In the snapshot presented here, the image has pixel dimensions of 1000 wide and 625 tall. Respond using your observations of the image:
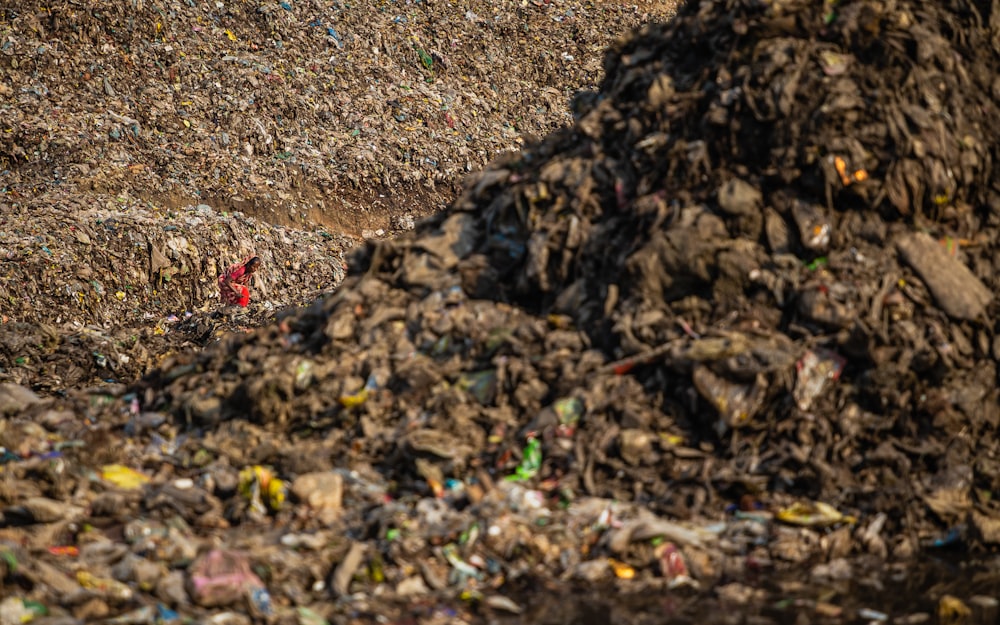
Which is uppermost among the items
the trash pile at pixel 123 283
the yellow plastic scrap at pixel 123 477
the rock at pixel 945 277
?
the rock at pixel 945 277

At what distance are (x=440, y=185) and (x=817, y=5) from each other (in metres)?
8.98

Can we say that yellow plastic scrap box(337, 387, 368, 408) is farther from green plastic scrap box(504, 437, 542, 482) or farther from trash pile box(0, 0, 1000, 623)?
green plastic scrap box(504, 437, 542, 482)

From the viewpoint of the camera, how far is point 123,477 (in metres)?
6.05

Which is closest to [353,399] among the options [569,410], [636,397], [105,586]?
[569,410]

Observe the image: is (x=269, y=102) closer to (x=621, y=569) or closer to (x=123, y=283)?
(x=123, y=283)

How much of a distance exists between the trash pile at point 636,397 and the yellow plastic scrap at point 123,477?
0.08ft

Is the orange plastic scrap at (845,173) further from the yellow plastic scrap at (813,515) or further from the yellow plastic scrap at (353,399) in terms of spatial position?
the yellow plastic scrap at (353,399)

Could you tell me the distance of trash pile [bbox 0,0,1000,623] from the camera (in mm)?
5148

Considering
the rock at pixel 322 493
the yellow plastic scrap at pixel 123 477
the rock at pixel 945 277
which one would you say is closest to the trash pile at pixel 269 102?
the yellow plastic scrap at pixel 123 477

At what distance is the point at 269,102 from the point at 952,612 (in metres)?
12.7

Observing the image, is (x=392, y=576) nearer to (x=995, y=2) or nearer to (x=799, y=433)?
(x=799, y=433)

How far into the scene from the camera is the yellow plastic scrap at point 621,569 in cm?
525

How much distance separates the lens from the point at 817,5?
23.4ft

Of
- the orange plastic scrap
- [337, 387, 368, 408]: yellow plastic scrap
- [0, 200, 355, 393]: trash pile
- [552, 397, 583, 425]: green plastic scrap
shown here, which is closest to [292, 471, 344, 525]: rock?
[337, 387, 368, 408]: yellow plastic scrap
